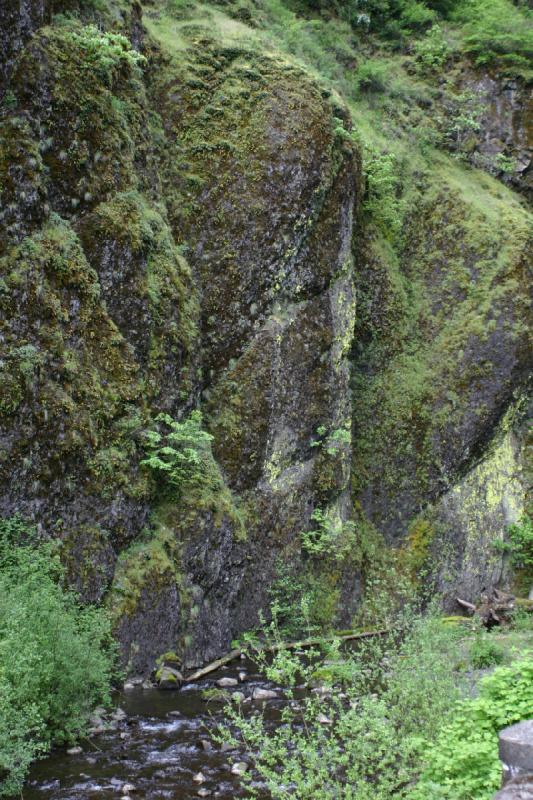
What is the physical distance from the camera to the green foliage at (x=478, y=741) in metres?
4.50

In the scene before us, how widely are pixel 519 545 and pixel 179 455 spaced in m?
12.1

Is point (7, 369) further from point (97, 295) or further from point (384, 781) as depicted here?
point (384, 781)

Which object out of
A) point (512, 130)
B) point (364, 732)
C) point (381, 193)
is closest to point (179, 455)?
point (364, 732)

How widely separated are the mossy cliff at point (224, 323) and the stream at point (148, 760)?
1732 mm

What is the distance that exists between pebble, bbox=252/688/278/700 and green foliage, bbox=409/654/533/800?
20.1 ft

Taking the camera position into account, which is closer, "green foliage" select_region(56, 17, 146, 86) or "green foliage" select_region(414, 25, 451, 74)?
"green foliage" select_region(56, 17, 146, 86)

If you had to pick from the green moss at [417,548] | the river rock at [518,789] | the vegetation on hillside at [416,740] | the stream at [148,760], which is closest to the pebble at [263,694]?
the stream at [148,760]

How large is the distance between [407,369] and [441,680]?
46.5 ft

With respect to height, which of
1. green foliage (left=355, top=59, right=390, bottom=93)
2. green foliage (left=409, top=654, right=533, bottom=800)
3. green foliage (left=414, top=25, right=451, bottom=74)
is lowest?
green foliage (left=409, top=654, right=533, bottom=800)

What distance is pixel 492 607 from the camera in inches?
675

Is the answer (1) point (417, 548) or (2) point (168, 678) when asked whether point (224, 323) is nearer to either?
(2) point (168, 678)

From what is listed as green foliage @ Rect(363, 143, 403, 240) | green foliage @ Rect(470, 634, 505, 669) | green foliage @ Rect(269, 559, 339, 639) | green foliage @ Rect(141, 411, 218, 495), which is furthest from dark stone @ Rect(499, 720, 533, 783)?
green foliage @ Rect(363, 143, 403, 240)

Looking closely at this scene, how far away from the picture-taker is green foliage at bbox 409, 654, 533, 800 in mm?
4496

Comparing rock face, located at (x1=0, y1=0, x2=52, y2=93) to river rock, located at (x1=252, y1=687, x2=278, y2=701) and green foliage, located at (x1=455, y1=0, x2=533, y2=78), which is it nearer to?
river rock, located at (x1=252, y1=687, x2=278, y2=701)
